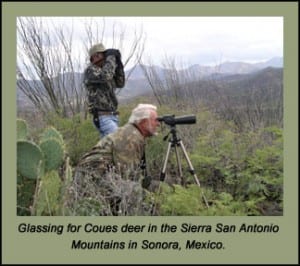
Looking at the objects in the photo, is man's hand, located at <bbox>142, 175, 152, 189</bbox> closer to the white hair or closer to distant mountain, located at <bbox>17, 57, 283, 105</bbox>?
the white hair

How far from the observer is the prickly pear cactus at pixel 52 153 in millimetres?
4969

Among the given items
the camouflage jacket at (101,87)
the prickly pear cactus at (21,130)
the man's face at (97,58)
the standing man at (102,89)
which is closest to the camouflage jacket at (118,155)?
the prickly pear cactus at (21,130)

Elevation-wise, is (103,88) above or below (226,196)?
above

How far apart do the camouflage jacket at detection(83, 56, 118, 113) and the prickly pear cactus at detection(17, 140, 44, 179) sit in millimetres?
1402

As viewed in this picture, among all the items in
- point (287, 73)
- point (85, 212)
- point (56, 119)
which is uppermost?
point (287, 73)

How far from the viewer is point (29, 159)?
4852 mm

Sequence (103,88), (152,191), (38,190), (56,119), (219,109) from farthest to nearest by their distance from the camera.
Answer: (219,109) < (56,119) < (103,88) < (152,191) < (38,190)

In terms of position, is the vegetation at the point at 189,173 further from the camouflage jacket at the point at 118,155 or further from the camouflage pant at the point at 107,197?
the camouflage jacket at the point at 118,155

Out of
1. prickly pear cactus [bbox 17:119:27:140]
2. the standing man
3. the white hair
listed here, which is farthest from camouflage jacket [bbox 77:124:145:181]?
the standing man

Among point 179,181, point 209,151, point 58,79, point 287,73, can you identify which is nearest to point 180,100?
point 58,79

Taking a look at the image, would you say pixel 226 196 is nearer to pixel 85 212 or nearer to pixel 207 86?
pixel 85 212

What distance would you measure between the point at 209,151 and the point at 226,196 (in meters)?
1.22

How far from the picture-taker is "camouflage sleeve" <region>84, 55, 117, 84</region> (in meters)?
5.98

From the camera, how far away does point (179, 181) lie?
5.70 metres
